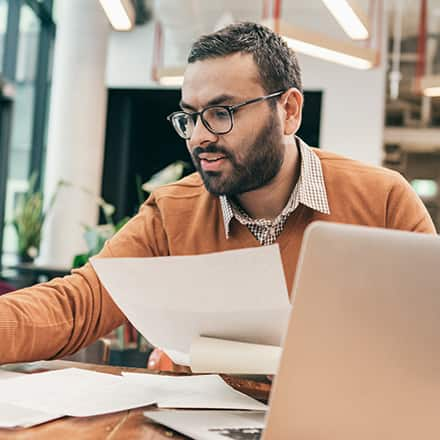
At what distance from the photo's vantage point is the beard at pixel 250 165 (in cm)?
146

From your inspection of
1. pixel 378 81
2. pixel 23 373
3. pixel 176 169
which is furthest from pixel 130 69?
pixel 23 373

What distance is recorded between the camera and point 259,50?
5.03 ft

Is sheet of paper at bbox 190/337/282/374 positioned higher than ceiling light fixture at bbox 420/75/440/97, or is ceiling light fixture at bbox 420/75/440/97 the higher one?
ceiling light fixture at bbox 420/75/440/97

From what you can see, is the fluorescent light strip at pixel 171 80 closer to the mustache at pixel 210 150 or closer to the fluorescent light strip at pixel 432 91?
the fluorescent light strip at pixel 432 91

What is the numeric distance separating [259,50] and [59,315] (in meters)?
0.74

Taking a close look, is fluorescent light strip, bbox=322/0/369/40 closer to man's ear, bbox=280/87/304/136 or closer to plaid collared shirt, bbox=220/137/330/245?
man's ear, bbox=280/87/304/136

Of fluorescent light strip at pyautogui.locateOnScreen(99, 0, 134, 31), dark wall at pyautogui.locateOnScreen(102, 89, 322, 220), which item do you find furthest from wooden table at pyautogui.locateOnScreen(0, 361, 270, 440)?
dark wall at pyautogui.locateOnScreen(102, 89, 322, 220)

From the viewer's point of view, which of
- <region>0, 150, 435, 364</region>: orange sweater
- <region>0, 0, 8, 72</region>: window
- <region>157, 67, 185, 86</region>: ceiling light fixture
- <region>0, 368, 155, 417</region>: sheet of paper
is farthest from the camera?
<region>0, 0, 8, 72</region>: window

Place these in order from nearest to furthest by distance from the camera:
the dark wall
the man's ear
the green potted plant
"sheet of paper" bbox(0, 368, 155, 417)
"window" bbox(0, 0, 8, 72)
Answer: "sheet of paper" bbox(0, 368, 155, 417), the man's ear, "window" bbox(0, 0, 8, 72), the green potted plant, the dark wall

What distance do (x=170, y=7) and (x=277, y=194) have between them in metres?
4.24

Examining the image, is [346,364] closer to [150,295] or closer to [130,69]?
[150,295]

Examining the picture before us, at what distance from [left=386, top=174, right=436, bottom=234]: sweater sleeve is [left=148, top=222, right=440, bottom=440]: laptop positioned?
2.67ft

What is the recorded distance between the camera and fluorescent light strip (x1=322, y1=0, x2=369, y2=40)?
2.67 m

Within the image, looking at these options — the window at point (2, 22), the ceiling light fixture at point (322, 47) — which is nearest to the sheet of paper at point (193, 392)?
the ceiling light fixture at point (322, 47)
